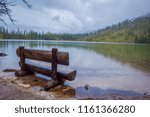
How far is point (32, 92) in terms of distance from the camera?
380 inches

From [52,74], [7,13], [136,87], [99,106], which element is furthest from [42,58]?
[136,87]

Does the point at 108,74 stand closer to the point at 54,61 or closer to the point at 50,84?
the point at 54,61

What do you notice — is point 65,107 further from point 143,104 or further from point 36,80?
point 36,80

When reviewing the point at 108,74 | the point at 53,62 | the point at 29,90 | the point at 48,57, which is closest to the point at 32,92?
the point at 29,90

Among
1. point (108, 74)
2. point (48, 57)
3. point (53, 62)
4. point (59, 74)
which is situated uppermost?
point (48, 57)

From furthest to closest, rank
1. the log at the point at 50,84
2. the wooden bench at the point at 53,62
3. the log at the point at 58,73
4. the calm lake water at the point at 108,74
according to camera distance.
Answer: the calm lake water at the point at 108,74 < the log at the point at 58,73 < the wooden bench at the point at 53,62 < the log at the point at 50,84

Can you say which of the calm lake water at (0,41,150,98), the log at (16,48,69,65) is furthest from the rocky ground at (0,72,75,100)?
the log at (16,48,69,65)

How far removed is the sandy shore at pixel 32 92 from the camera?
853 cm

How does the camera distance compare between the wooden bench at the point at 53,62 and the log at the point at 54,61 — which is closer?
the wooden bench at the point at 53,62

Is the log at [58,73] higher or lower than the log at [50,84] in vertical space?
higher

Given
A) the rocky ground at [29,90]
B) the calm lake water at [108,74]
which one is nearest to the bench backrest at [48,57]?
the rocky ground at [29,90]

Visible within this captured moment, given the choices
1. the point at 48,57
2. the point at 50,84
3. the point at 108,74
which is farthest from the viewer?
the point at 108,74

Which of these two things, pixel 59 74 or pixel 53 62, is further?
pixel 59 74

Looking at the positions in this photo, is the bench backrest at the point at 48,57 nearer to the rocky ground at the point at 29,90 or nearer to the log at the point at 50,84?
the log at the point at 50,84
